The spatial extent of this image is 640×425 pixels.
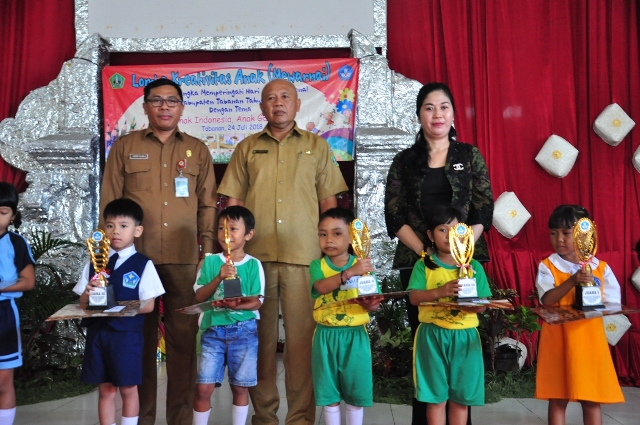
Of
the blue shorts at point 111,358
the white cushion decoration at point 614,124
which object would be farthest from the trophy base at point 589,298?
the white cushion decoration at point 614,124

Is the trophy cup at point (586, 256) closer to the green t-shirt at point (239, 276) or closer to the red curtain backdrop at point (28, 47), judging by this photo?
the green t-shirt at point (239, 276)

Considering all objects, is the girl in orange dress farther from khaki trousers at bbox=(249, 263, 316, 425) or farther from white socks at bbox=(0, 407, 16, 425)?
white socks at bbox=(0, 407, 16, 425)

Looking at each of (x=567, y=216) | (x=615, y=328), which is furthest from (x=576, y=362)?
(x=615, y=328)

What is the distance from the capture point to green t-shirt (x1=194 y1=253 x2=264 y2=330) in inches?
108

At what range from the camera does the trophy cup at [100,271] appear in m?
2.48

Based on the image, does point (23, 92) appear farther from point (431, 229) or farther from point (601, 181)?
point (601, 181)

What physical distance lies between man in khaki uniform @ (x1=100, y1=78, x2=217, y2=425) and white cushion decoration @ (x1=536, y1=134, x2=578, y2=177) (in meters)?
2.71

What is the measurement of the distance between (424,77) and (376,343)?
2033mm

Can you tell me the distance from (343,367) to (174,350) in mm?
831

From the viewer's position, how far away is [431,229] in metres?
2.54

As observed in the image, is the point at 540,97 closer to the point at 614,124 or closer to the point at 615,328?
the point at 614,124

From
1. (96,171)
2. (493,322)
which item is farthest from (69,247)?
(493,322)

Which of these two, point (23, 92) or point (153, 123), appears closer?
point (153, 123)

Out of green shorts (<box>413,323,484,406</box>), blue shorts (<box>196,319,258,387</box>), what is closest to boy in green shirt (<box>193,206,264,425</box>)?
blue shorts (<box>196,319,258,387</box>)
